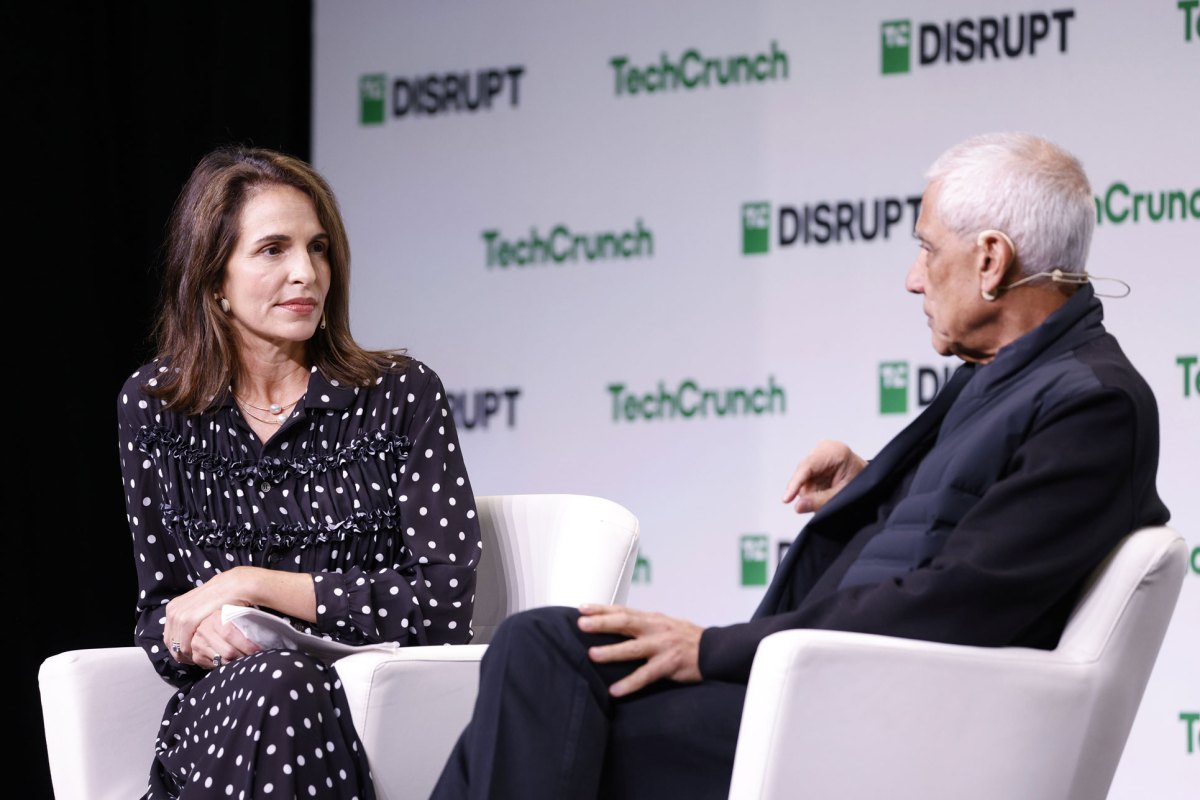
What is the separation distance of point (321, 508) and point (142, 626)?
37 centimetres

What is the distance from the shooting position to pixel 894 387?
4254mm

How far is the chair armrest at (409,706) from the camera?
2322mm

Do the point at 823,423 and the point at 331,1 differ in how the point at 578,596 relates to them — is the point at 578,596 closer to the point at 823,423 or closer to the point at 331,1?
the point at 823,423

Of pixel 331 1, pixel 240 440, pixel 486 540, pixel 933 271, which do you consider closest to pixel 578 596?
pixel 486 540

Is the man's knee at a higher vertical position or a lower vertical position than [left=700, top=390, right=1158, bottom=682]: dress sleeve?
lower

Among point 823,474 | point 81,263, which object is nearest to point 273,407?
point 823,474

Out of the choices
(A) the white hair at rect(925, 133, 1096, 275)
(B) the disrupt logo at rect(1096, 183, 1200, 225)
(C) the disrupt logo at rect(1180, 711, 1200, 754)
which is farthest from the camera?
(B) the disrupt logo at rect(1096, 183, 1200, 225)

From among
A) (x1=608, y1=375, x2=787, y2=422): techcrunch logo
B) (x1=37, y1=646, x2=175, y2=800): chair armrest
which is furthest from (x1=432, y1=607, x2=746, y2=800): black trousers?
(x1=608, y1=375, x2=787, y2=422): techcrunch logo

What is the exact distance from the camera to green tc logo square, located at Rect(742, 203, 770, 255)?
14.6 feet

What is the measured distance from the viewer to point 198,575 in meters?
2.70

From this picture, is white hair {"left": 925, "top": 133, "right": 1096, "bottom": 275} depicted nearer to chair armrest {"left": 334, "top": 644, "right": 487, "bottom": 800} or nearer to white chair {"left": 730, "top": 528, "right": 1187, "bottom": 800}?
white chair {"left": 730, "top": 528, "right": 1187, "bottom": 800}

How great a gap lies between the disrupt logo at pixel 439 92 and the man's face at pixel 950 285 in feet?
8.91

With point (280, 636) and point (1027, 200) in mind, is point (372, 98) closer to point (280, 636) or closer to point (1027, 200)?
point (280, 636)

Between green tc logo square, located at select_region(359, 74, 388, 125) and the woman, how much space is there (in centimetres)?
219
